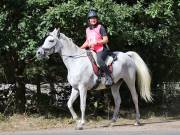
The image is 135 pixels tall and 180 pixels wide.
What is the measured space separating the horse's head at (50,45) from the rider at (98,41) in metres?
0.79

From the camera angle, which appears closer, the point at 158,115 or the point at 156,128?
the point at 156,128

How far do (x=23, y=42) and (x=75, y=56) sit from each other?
4.90 ft

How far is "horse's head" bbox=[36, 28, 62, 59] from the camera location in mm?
12812

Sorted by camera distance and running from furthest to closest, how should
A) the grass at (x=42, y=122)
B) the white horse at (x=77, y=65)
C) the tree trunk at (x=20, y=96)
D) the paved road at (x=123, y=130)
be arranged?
the tree trunk at (x=20, y=96) → the grass at (x=42, y=122) → the white horse at (x=77, y=65) → the paved road at (x=123, y=130)

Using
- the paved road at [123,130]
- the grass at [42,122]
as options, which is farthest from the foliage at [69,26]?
the paved road at [123,130]

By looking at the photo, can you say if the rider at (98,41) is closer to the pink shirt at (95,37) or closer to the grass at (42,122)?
the pink shirt at (95,37)

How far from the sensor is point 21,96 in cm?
1530

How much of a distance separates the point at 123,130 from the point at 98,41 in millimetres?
2267

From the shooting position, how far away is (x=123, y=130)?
12734 millimetres

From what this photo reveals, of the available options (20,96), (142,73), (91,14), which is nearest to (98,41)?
(91,14)

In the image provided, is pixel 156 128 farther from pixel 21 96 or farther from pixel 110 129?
pixel 21 96

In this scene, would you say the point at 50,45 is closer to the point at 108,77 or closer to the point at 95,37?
the point at 95,37

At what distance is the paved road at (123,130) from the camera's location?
1215 centimetres

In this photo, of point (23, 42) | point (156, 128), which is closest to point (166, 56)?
point (156, 128)
